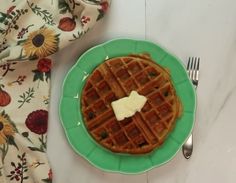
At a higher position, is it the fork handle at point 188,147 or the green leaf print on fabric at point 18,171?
the fork handle at point 188,147

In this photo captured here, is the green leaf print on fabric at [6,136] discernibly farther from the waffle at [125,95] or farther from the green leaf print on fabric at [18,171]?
the waffle at [125,95]

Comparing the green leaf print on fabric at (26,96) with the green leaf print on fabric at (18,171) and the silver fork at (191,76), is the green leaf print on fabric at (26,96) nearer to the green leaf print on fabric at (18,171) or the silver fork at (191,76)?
the green leaf print on fabric at (18,171)

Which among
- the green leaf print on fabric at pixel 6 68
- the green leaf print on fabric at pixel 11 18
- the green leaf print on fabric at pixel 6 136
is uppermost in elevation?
the green leaf print on fabric at pixel 11 18

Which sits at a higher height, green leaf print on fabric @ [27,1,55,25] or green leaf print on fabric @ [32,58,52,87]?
green leaf print on fabric @ [27,1,55,25]

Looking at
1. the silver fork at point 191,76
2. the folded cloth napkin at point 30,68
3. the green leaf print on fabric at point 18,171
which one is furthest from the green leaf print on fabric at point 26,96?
the silver fork at point 191,76

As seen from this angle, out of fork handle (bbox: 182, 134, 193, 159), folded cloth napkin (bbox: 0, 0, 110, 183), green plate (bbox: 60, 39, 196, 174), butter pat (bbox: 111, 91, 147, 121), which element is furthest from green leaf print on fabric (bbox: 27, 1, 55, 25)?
fork handle (bbox: 182, 134, 193, 159)

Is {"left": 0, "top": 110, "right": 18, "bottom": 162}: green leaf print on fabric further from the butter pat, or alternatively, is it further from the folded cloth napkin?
the butter pat
